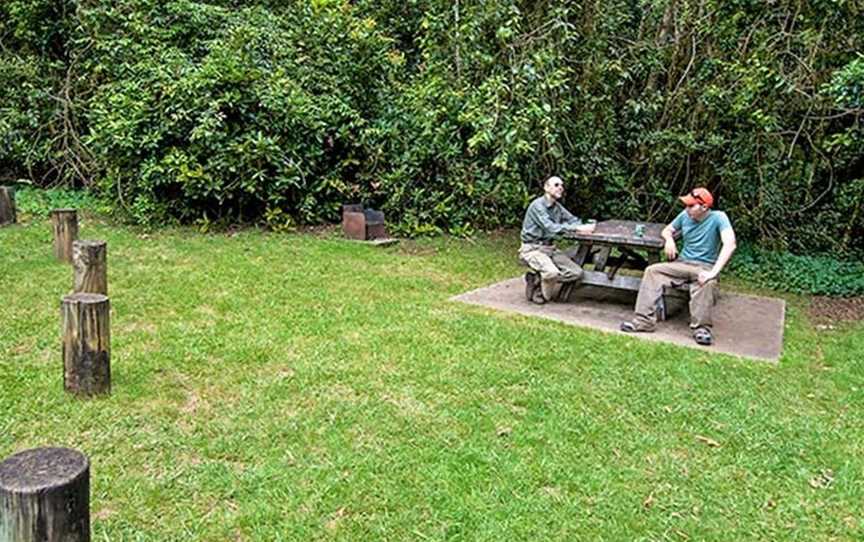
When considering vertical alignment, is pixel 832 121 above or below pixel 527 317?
above

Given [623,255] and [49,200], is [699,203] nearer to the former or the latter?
[623,255]

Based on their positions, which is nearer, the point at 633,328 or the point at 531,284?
the point at 633,328

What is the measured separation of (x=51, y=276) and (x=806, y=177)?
7566mm

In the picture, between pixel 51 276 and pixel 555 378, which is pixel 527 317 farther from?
pixel 51 276

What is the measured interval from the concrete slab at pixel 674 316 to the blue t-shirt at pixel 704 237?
54 cm

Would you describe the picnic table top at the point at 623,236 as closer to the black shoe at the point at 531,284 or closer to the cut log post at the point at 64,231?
the black shoe at the point at 531,284

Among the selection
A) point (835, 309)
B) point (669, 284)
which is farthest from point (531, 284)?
point (835, 309)

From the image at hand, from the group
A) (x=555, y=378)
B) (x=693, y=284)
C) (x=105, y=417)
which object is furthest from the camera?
(x=693, y=284)

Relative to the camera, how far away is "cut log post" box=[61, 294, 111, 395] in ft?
11.4

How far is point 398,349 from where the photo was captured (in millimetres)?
4527

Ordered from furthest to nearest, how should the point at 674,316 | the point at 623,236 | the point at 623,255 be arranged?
1. the point at 623,255
2. the point at 674,316
3. the point at 623,236

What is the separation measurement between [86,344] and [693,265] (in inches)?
159

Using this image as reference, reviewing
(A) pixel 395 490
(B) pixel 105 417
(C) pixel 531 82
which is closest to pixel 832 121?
(C) pixel 531 82

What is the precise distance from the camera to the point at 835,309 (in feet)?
20.8
